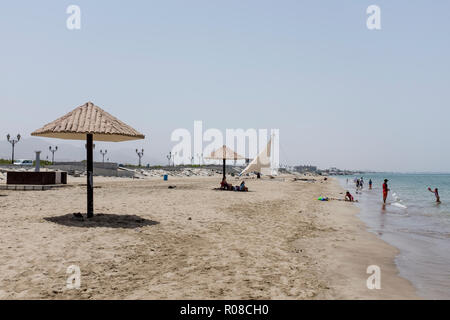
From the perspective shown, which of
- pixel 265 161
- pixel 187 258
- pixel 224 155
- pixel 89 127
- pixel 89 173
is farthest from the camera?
pixel 265 161

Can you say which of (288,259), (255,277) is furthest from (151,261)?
(288,259)

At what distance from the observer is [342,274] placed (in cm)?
578

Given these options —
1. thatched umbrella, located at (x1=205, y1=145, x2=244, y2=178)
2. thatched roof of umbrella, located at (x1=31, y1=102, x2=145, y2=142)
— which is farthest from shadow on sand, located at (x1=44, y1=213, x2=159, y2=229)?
thatched umbrella, located at (x1=205, y1=145, x2=244, y2=178)

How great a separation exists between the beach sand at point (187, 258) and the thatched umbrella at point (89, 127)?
2423mm

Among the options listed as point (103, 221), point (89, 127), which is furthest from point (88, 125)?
point (103, 221)

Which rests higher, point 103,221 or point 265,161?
point 265,161

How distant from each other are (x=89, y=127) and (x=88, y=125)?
0.13m

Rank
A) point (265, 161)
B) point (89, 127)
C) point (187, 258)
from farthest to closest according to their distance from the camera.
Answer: point (265, 161) → point (89, 127) → point (187, 258)

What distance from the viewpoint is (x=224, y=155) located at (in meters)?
27.1

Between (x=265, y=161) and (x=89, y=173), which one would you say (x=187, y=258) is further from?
(x=265, y=161)

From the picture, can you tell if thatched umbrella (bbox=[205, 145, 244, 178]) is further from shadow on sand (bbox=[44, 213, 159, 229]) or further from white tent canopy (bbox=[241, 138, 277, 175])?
white tent canopy (bbox=[241, 138, 277, 175])
